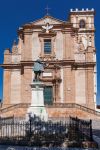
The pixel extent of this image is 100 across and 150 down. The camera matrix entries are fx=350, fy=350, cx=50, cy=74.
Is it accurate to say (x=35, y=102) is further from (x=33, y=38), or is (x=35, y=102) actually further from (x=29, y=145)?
(x=33, y=38)

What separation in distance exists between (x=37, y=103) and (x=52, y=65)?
1629 cm

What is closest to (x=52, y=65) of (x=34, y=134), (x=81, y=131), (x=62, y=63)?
(x=62, y=63)

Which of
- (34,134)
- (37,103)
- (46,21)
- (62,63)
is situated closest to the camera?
(34,134)

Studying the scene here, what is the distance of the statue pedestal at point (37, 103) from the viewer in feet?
69.0

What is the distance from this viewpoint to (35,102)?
21547 millimetres

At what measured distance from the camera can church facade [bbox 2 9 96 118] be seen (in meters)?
37.0

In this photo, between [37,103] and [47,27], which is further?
[47,27]

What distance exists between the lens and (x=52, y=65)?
37531 millimetres

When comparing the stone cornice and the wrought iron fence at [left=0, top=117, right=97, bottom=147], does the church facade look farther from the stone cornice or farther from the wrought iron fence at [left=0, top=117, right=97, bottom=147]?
the wrought iron fence at [left=0, top=117, right=97, bottom=147]

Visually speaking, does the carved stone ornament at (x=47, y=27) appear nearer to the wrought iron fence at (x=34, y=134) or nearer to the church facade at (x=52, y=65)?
the church facade at (x=52, y=65)

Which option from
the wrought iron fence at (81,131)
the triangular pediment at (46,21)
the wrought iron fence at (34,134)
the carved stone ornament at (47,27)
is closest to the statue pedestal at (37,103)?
the wrought iron fence at (34,134)

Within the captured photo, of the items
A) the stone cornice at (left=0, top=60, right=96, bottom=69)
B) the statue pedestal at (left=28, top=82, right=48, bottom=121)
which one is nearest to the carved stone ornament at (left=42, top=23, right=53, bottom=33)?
the stone cornice at (left=0, top=60, right=96, bottom=69)

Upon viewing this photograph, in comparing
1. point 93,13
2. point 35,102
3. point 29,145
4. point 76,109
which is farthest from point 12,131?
point 93,13

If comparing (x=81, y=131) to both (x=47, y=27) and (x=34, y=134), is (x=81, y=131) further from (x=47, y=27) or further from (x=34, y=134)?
(x=47, y=27)
